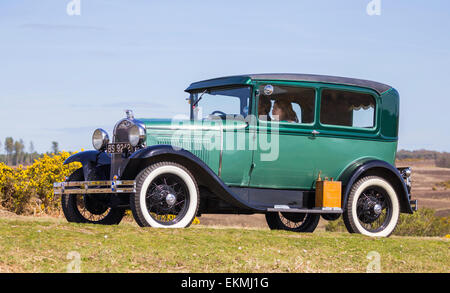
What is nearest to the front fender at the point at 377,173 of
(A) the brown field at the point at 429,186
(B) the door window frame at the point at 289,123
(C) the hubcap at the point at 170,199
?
(B) the door window frame at the point at 289,123

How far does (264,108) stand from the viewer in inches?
347

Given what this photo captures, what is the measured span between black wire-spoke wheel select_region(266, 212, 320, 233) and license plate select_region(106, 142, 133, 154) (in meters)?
3.48

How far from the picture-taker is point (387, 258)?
24.1 ft

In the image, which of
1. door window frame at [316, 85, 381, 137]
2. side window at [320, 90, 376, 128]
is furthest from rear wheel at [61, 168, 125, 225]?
side window at [320, 90, 376, 128]

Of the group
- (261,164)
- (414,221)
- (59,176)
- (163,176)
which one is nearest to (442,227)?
(414,221)

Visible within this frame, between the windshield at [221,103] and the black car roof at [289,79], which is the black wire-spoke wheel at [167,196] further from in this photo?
the black car roof at [289,79]

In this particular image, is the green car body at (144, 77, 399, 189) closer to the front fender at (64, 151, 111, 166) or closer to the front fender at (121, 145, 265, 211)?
the front fender at (121, 145, 265, 211)

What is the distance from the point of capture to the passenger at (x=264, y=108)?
8.76 m

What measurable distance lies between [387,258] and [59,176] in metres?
9.99

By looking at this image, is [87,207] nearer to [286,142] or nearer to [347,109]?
[286,142]

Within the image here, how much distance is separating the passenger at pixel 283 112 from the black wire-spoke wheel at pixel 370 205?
135cm

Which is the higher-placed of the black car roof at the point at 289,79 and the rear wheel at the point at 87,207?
the black car roof at the point at 289,79
